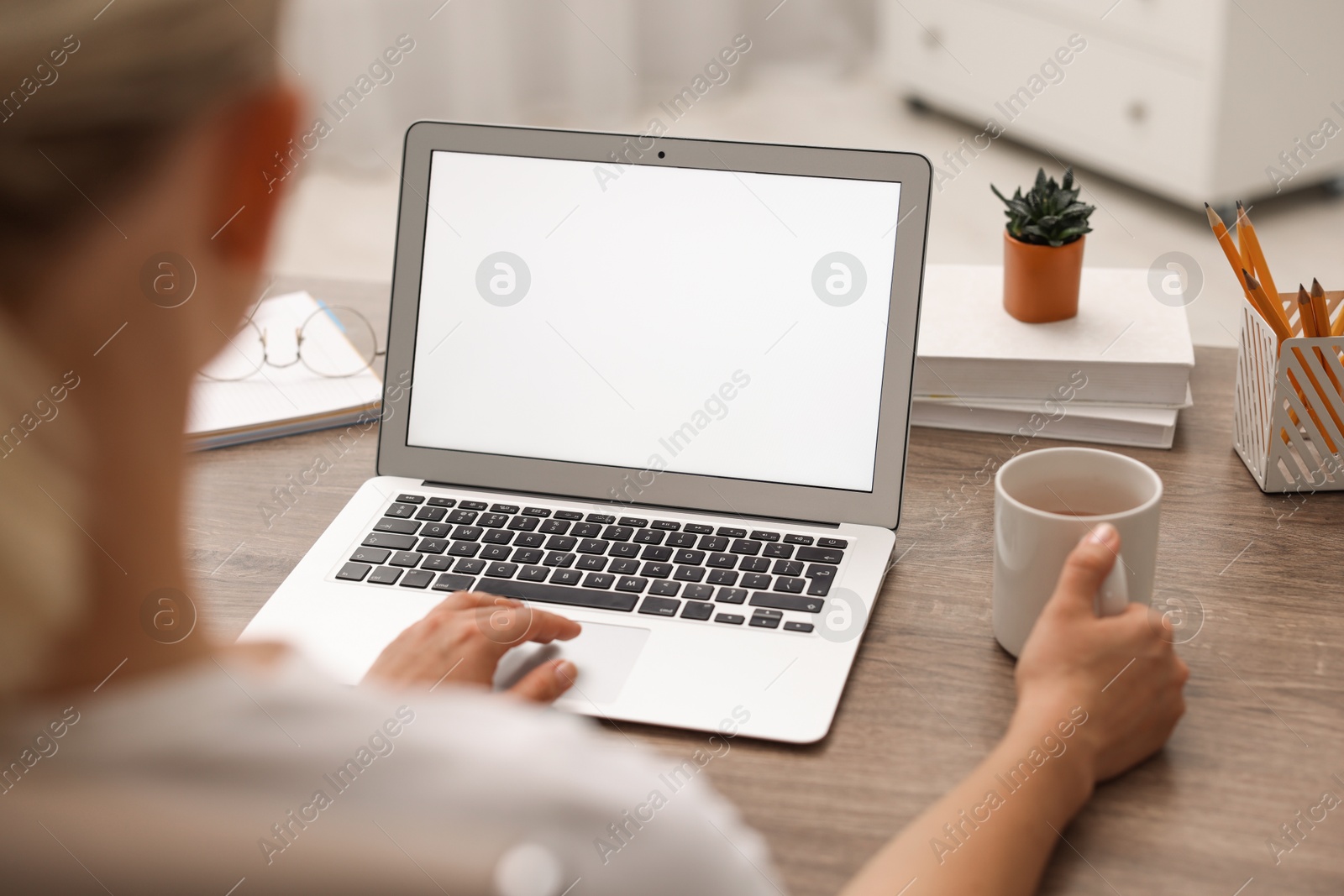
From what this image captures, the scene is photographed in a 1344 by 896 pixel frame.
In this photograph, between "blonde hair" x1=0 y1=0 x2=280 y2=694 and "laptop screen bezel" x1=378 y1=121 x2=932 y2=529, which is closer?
"blonde hair" x1=0 y1=0 x2=280 y2=694

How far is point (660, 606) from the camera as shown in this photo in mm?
837

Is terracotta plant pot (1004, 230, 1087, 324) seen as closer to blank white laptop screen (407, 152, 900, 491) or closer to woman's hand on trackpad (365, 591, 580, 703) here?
blank white laptop screen (407, 152, 900, 491)

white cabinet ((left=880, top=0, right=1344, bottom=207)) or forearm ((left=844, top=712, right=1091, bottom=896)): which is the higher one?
white cabinet ((left=880, top=0, right=1344, bottom=207))

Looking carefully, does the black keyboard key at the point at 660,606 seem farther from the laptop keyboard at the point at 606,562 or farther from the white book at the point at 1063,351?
the white book at the point at 1063,351

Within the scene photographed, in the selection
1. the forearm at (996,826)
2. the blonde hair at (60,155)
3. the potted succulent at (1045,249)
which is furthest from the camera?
the potted succulent at (1045,249)

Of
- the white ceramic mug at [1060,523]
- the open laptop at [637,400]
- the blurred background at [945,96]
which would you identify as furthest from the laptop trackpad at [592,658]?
the blurred background at [945,96]

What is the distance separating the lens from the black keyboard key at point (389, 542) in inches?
36.3

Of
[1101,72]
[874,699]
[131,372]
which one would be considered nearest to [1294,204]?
[1101,72]

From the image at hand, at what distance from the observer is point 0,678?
1.21 feet

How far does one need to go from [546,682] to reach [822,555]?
236 mm

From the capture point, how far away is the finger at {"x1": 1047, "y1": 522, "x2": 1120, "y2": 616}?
0.71 metres

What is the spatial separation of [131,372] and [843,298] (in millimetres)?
608

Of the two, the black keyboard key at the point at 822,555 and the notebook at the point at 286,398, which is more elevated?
the notebook at the point at 286,398

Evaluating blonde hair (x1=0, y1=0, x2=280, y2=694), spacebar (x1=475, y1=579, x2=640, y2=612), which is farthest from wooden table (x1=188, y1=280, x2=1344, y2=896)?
blonde hair (x1=0, y1=0, x2=280, y2=694)
